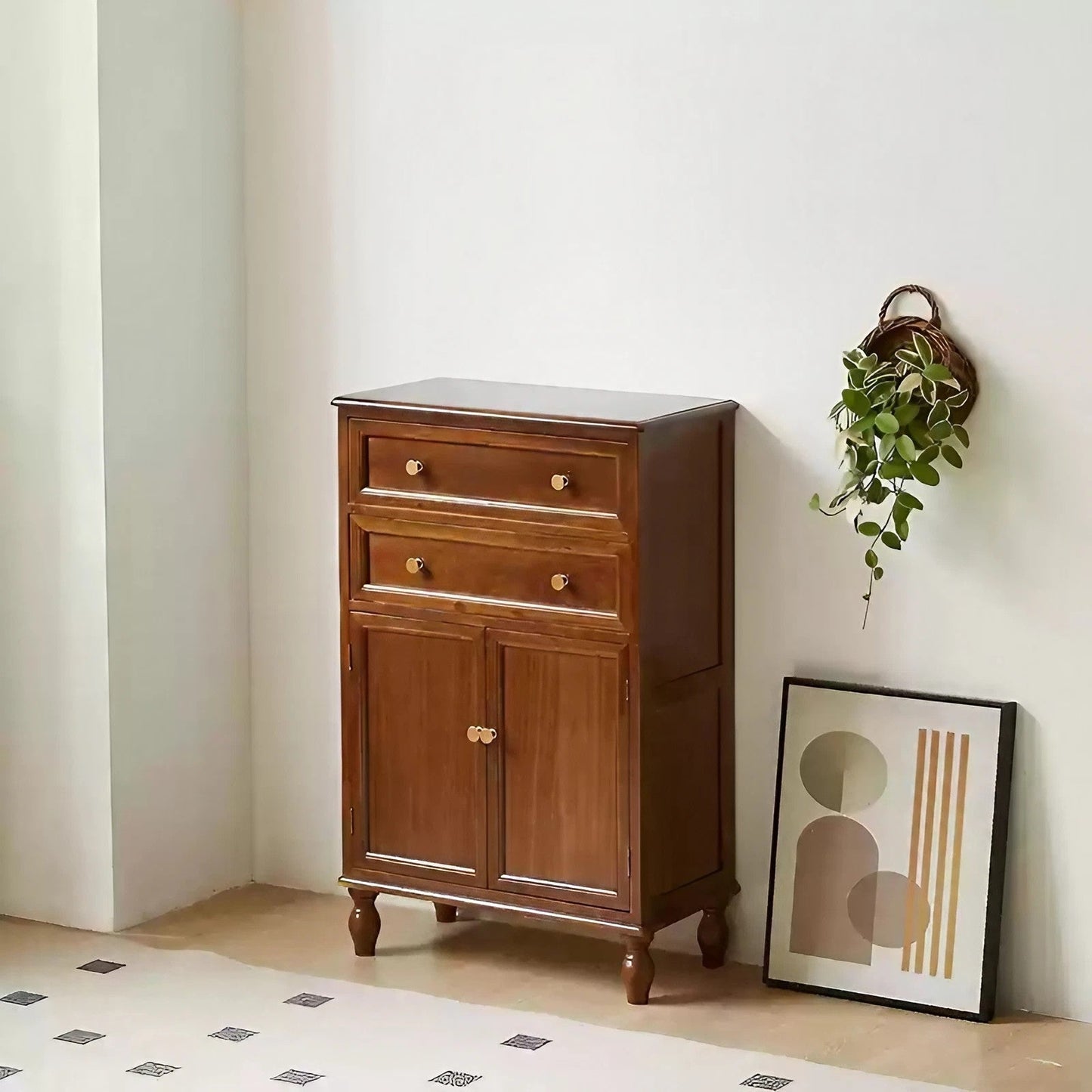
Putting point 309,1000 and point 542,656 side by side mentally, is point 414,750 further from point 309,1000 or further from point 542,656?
point 309,1000

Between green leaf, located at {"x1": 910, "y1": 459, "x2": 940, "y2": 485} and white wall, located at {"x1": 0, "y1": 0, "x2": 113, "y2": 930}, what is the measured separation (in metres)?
1.66

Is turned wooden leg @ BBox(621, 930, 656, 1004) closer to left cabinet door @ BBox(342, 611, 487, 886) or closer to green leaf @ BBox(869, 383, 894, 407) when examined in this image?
left cabinet door @ BBox(342, 611, 487, 886)

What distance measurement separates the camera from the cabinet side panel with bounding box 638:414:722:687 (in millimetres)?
3504

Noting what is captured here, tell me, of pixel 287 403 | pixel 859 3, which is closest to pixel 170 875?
pixel 287 403

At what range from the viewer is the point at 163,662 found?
13.7ft

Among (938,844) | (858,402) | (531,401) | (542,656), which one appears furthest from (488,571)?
(938,844)

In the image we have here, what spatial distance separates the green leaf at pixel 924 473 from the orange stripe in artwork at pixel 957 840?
0.49 meters

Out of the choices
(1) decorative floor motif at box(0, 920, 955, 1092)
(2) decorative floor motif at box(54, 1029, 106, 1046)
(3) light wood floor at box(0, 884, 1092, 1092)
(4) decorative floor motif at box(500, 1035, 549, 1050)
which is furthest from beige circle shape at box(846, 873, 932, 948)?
(2) decorative floor motif at box(54, 1029, 106, 1046)

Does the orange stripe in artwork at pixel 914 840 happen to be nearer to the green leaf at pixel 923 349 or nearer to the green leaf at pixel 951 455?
the green leaf at pixel 951 455

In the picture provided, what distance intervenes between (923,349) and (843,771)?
0.83m

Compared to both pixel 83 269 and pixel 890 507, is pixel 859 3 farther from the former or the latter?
pixel 83 269

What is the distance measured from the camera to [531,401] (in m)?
3.72

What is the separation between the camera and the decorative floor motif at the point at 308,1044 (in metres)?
3.26

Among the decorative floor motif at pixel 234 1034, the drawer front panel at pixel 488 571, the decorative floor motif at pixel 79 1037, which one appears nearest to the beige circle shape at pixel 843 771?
the drawer front panel at pixel 488 571
